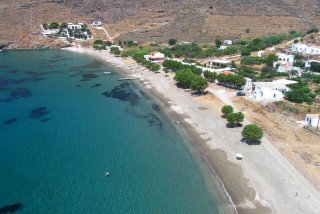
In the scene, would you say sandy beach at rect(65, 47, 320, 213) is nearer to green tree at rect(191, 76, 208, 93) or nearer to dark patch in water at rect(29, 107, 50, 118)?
green tree at rect(191, 76, 208, 93)

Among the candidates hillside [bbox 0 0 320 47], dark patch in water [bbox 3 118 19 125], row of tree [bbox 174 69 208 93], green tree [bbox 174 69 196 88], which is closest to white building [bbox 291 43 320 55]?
row of tree [bbox 174 69 208 93]

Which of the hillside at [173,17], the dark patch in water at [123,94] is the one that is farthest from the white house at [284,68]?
the hillside at [173,17]

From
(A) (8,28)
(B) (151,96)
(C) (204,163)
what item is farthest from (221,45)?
(A) (8,28)

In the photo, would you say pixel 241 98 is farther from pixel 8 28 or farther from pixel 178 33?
pixel 8 28

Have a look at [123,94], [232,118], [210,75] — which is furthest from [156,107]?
[210,75]

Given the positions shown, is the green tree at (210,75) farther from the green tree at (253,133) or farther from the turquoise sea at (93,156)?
the green tree at (253,133)

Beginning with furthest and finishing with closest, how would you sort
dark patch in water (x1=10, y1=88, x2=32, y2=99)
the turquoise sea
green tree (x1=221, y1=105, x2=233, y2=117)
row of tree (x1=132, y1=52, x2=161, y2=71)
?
row of tree (x1=132, y1=52, x2=161, y2=71) → dark patch in water (x1=10, y1=88, x2=32, y2=99) → green tree (x1=221, y1=105, x2=233, y2=117) → the turquoise sea
